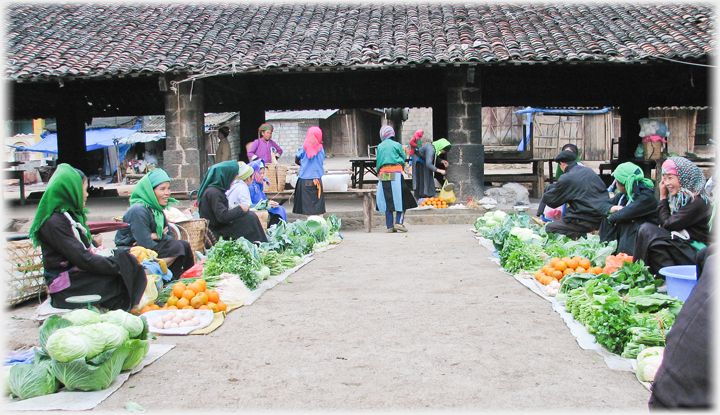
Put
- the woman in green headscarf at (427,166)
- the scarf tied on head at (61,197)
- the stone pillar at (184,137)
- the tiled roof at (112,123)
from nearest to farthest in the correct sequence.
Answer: the scarf tied on head at (61,197)
the stone pillar at (184,137)
the woman in green headscarf at (427,166)
the tiled roof at (112,123)

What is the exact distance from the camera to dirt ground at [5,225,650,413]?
9.93 ft

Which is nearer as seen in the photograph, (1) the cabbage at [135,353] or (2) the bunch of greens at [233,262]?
(1) the cabbage at [135,353]

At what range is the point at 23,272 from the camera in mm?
5023

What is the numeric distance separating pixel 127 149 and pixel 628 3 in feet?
74.0

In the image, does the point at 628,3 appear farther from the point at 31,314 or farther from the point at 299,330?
the point at 31,314

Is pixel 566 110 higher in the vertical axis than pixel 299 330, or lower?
higher

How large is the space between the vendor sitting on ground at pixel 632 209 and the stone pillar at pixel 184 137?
26.7 ft

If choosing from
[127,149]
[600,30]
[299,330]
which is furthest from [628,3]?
[127,149]

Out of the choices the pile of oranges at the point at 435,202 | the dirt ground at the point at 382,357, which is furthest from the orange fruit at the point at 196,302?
the pile of oranges at the point at 435,202

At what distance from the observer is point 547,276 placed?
5.46 metres

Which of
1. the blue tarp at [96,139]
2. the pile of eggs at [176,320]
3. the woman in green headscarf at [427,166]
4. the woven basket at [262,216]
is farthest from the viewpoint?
the blue tarp at [96,139]

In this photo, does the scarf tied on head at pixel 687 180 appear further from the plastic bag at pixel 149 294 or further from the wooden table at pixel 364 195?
the wooden table at pixel 364 195

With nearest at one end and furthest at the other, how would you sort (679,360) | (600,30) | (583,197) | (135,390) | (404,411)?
1. (679,360)
2. (404,411)
3. (135,390)
4. (583,197)
5. (600,30)

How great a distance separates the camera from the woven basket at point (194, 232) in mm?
6168
